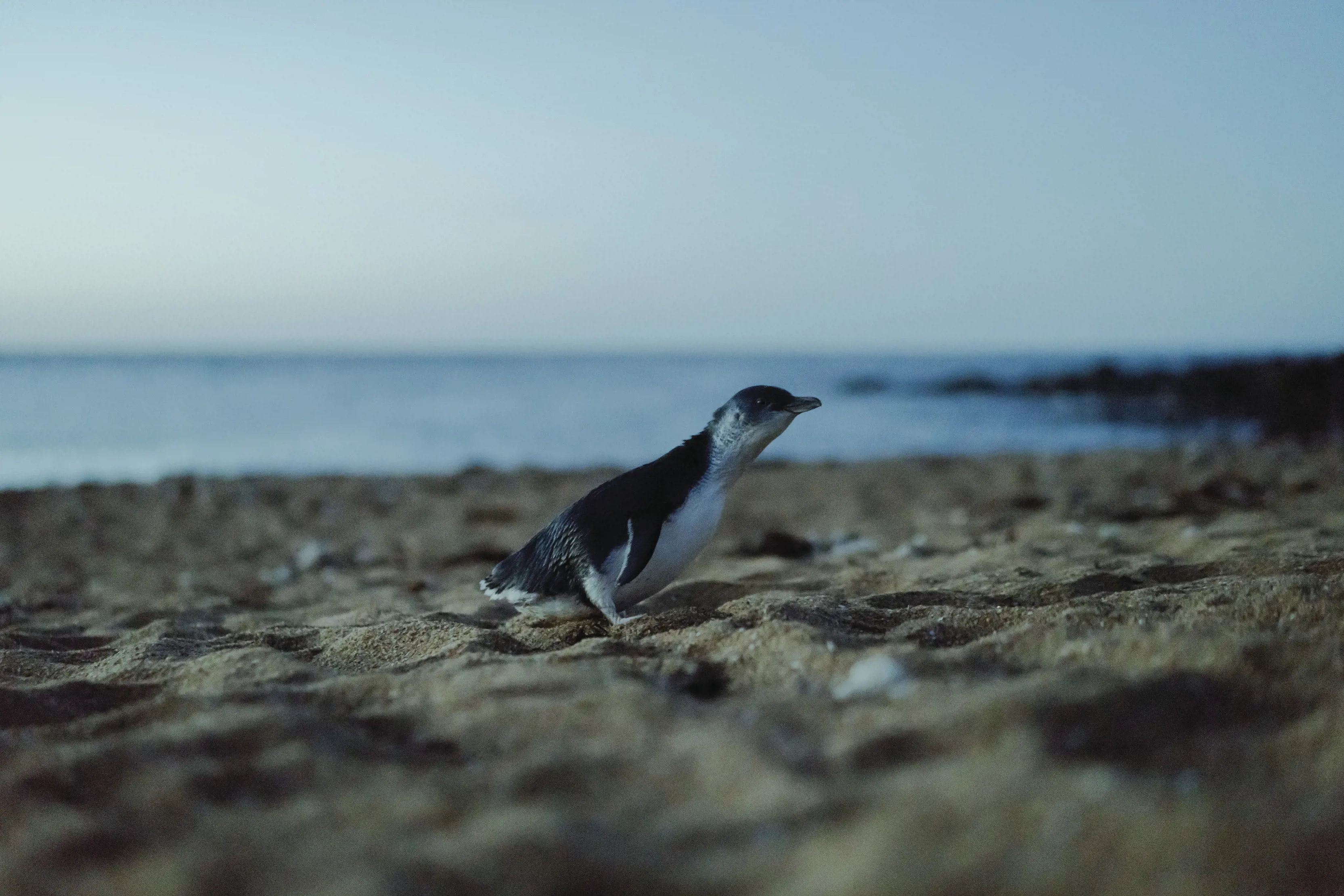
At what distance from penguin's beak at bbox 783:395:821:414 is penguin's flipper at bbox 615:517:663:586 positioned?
55 cm

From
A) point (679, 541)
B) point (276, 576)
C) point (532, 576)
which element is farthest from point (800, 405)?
point (276, 576)

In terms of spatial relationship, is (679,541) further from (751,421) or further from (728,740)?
(728,740)

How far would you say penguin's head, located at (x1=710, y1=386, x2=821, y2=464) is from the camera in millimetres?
3111

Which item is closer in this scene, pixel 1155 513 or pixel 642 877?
pixel 642 877

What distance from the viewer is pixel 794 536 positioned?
5.56 metres

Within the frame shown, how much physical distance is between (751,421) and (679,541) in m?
0.43

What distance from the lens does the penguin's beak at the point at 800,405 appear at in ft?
10.4

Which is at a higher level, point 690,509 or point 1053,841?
point 690,509

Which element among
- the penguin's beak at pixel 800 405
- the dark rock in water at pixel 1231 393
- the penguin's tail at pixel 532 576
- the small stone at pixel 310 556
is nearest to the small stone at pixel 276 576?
the small stone at pixel 310 556

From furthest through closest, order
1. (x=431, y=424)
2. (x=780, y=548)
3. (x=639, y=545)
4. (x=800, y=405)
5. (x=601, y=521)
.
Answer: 1. (x=431, y=424)
2. (x=780, y=548)
3. (x=800, y=405)
4. (x=601, y=521)
5. (x=639, y=545)

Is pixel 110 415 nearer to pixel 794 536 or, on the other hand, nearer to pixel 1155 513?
pixel 794 536

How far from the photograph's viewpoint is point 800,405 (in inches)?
127

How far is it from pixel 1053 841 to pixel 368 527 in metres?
6.09

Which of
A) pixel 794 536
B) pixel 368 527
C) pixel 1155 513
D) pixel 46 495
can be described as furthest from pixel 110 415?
pixel 1155 513
